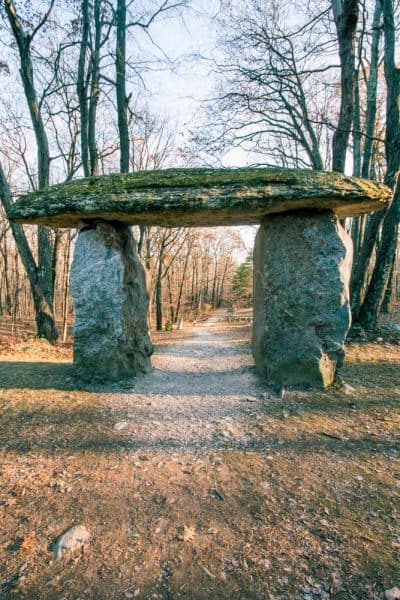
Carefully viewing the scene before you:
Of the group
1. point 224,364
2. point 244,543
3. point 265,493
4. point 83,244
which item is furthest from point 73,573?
point 224,364

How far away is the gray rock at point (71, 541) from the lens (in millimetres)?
1996

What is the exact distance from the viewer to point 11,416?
3.61m

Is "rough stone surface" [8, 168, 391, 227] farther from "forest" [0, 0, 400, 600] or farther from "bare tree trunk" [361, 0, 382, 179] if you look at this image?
"bare tree trunk" [361, 0, 382, 179]

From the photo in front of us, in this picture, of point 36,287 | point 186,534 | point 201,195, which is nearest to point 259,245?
point 201,195

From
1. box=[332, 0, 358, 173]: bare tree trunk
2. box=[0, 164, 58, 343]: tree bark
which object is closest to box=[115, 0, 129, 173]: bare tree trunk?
box=[0, 164, 58, 343]: tree bark

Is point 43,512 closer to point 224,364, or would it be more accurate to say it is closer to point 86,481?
point 86,481

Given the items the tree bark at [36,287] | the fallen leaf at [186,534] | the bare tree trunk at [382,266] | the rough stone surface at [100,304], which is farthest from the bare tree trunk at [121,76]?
the fallen leaf at [186,534]

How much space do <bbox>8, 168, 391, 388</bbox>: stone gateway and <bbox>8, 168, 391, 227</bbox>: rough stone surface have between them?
13 mm

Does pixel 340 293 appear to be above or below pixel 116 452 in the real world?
above

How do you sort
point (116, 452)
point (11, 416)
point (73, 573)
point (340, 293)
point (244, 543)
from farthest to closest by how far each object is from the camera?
1. point (340, 293)
2. point (11, 416)
3. point (116, 452)
4. point (244, 543)
5. point (73, 573)

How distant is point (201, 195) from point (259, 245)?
139 cm

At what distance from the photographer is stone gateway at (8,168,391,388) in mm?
3982

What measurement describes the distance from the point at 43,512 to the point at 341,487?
2.26 m

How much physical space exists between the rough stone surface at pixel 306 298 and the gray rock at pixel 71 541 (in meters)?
3.00
